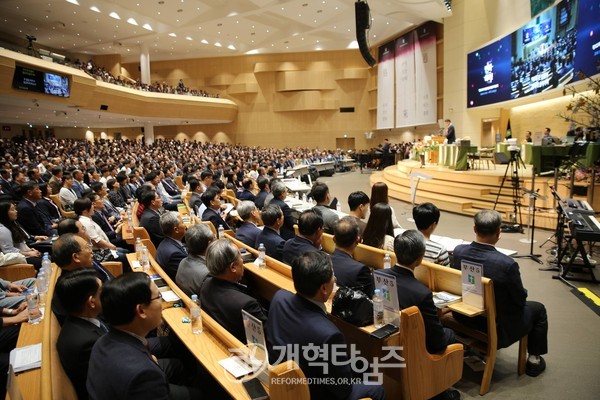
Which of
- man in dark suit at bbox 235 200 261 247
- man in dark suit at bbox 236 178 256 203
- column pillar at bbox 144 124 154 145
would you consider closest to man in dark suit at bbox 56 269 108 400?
man in dark suit at bbox 235 200 261 247

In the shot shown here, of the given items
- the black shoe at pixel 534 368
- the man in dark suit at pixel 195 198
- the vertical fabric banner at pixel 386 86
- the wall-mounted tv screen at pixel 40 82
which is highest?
the vertical fabric banner at pixel 386 86

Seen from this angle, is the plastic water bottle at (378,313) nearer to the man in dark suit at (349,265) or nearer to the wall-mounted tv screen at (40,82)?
the man in dark suit at (349,265)

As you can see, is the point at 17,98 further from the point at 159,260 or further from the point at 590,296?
the point at 590,296

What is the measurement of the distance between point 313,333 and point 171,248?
2.26 metres

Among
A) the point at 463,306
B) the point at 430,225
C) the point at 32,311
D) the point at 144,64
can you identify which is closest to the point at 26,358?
the point at 32,311

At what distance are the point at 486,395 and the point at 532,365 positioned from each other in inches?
19.0

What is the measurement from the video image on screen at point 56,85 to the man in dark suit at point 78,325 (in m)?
14.9

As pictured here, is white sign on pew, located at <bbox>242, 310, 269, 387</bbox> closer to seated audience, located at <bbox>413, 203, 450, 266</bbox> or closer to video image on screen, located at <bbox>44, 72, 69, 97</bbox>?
seated audience, located at <bbox>413, 203, 450, 266</bbox>

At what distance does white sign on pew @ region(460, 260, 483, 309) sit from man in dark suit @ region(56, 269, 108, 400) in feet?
7.09

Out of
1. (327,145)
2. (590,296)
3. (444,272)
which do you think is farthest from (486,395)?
(327,145)

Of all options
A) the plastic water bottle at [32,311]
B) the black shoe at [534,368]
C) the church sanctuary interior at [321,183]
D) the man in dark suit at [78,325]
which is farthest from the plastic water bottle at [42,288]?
the black shoe at [534,368]

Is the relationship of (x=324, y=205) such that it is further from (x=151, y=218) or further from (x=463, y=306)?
(x=463, y=306)

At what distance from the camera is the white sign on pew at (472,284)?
2523 mm

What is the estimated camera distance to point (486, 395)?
2.64 metres
